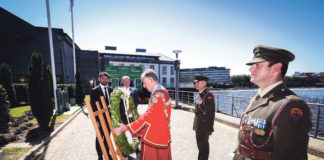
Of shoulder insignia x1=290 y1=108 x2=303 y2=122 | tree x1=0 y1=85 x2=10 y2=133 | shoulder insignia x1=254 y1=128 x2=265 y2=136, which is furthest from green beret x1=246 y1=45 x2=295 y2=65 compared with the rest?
tree x1=0 y1=85 x2=10 y2=133

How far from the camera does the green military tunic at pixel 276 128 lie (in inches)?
43.5

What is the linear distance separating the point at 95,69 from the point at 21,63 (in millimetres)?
11503

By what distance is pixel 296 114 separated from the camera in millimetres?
1152

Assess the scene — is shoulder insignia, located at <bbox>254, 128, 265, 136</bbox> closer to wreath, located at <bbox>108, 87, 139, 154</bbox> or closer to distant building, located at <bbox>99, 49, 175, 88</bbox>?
wreath, located at <bbox>108, 87, 139, 154</bbox>

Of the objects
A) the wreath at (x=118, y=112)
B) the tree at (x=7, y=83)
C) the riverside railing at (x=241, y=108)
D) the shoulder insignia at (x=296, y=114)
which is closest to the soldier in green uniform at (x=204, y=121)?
the wreath at (x=118, y=112)

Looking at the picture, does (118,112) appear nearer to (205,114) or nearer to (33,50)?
(205,114)

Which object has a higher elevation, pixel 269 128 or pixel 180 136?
pixel 269 128

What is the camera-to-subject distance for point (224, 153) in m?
4.07

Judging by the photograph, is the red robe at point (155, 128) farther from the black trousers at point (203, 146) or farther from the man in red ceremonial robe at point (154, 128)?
the black trousers at point (203, 146)

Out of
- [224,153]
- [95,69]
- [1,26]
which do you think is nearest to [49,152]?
[224,153]

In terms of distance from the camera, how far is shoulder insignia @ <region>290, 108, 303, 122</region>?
113 centimetres

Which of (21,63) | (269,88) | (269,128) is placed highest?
(21,63)

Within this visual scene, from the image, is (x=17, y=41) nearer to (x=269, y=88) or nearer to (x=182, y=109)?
(x=182, y=109)

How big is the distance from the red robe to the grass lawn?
13.8 feet
